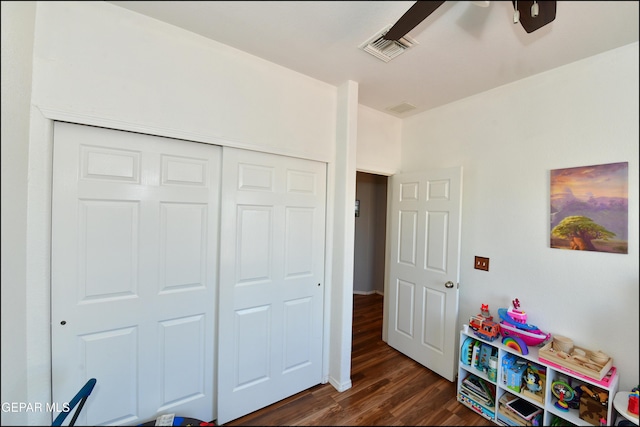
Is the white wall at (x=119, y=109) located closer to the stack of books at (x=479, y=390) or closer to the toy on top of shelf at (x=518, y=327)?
the stack of books at (x=479, y=390)

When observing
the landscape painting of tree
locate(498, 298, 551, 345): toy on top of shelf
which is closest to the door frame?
the landscape painting of tree

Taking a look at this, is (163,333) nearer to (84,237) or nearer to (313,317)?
(84,237)

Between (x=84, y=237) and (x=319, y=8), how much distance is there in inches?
52.6

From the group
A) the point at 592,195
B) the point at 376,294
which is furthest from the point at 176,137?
the point at 376,294

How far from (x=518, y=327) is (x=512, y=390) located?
359 mm

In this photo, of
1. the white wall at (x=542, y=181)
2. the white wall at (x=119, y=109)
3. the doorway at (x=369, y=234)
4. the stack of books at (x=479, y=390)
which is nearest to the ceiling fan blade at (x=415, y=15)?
the white wall at (x=542, y=181)

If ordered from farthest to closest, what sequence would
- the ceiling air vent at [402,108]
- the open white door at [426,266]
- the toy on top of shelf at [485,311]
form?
1. the ceiling air vent at [402,108]
2. the open white door at [426,266]
3. the toy on top of shelf at [485,311]

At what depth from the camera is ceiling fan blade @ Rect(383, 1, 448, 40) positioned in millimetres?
758

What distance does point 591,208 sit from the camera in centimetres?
95

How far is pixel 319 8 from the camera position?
1.00 m

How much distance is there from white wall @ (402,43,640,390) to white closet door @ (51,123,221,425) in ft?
5.82

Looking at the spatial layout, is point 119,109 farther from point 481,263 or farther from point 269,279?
point 481,263

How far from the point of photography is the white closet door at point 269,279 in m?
1.39

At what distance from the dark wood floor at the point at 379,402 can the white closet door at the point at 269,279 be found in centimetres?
17
